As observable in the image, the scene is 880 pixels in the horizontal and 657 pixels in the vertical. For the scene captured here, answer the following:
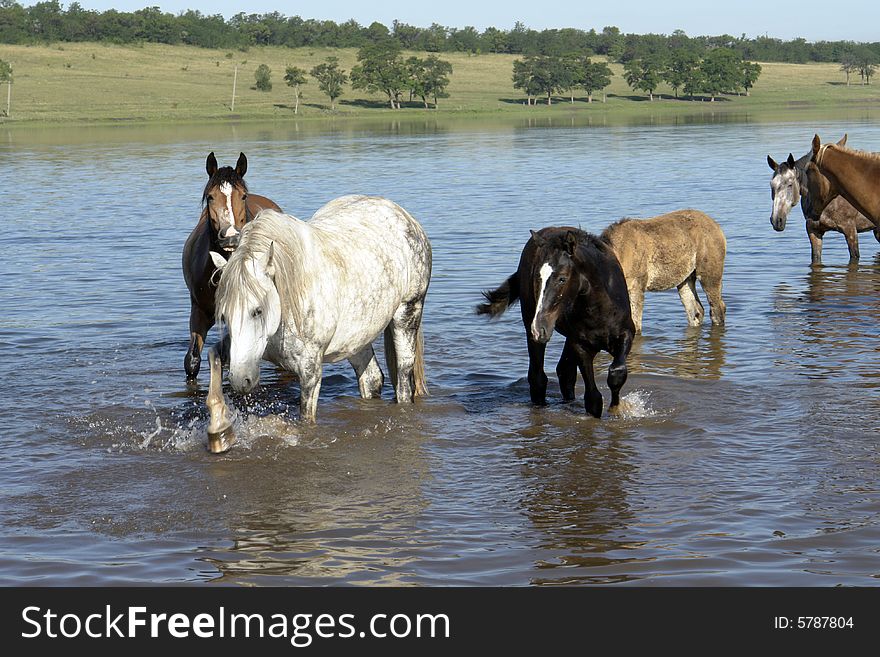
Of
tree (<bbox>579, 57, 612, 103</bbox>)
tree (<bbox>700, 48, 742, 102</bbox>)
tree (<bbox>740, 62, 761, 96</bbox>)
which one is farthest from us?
tree (<bbox>740, 62, 761, 96</bbox>)

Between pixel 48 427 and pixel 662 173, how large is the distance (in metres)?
24.0

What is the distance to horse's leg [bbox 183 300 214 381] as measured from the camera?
352 inches

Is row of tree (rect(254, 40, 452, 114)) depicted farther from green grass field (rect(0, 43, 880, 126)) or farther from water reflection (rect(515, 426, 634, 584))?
water reflection (rect(515, 426, 634, 584))

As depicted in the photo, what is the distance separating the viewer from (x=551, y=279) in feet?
23.2

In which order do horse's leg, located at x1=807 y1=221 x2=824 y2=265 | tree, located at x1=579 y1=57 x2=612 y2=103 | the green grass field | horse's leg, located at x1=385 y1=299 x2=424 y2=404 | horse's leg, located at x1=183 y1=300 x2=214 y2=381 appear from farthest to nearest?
tree, located at x1=579 y1=57 x2=612 y2=103
the green grass field
horse's leg, located at x1=807 y1=221 x2=824 y2=265
horse's leg, located at x1=183 y1=300 x2=214 y2=381
horse's leg, located at x1=385 y1=299 x2=424 y2=404

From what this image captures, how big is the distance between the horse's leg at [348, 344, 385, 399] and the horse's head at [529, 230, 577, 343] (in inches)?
73.5

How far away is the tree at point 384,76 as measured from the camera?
92.5 metres

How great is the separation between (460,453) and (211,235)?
2460 mm

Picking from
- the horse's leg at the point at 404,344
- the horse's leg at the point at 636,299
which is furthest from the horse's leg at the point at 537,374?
the horse's leg at the point at 636,299

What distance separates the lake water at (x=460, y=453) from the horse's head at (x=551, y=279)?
0.88 meters

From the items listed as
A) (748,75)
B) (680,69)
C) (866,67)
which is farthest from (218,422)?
(866,67)

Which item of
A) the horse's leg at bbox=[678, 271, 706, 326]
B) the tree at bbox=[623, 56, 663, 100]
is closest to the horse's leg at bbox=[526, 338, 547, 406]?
the horse's leg at bbox=[678, 271, 706, 326]

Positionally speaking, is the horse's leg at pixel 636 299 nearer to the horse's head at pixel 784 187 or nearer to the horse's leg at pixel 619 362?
the horse's leg at pixel 619 362

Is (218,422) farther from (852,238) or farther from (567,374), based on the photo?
(852,238)
